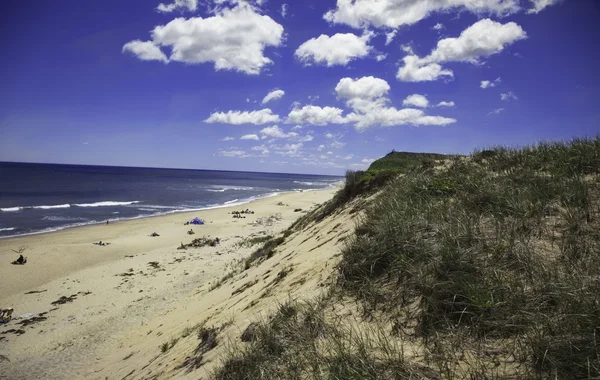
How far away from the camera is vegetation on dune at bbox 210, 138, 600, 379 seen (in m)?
2.42

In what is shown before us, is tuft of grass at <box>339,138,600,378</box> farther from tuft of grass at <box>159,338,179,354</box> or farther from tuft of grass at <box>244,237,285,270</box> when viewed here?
tuft of grass at <box>244,237,285,270</box>

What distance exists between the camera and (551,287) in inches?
108

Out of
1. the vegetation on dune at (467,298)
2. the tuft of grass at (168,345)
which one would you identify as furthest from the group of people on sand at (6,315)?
the vegetation on dune at (467,298)

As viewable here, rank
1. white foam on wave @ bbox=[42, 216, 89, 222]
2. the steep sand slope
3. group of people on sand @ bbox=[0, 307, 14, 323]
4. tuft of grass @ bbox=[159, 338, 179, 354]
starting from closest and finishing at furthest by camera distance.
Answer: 1. the steep sand slope
2. tuft of grass @ bbox=[159, 338, 179, 354]
3. group of people on sand @ bbox=[0, 307, 14, 323]
4. white foam on wave @ bbox=[42, 216, 89, 222]

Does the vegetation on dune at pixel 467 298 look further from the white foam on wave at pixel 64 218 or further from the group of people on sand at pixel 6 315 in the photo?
the white foam on wave at pixel 64 218

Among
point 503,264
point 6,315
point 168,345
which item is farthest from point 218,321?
point 6,315

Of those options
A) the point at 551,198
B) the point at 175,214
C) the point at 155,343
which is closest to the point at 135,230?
the point at 175,214

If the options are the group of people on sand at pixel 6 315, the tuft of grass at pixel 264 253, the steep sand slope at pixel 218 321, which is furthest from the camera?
the group of people on sand at pixel 6 315

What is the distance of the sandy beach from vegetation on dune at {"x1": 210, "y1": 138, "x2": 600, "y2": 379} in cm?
369

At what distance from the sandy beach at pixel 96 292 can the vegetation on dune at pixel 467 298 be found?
369 centimetres

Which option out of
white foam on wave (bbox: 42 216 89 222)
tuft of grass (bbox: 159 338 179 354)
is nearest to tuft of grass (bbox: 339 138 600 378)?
tuft of grass (bbox: 159 338 179 354)

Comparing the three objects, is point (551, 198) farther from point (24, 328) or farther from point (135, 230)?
point (135, 230)

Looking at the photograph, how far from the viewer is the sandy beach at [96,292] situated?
7422mm

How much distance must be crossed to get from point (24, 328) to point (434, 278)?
11.6 metres
